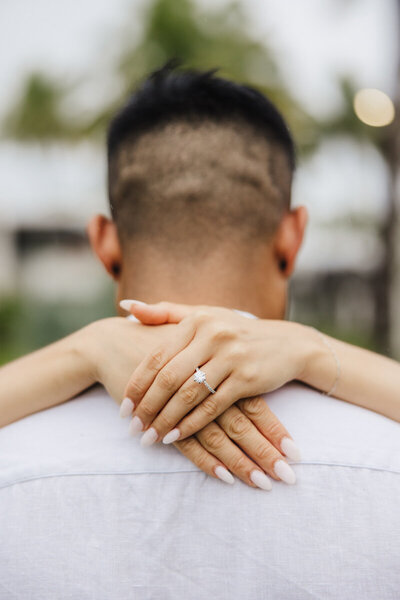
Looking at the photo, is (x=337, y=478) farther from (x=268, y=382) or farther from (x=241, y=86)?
(x=241, y=86)

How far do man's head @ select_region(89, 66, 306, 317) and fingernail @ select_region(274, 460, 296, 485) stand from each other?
1.87ft

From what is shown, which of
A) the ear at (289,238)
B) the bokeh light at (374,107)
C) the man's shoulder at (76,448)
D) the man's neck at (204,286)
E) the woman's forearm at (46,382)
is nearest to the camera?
the man's shoulder at (76,448)

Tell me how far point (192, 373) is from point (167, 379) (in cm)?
6

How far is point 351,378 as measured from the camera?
60.0 inches

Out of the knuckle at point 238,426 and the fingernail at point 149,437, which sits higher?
the knuckle at point 238,426

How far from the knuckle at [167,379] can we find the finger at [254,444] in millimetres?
163

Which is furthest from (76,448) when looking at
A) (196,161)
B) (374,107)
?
(374,107)

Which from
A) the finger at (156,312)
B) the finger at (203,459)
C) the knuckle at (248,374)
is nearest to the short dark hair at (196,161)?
the finger at (156,312)

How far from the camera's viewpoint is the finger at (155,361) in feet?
4.43

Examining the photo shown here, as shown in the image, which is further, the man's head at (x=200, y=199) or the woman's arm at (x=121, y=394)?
the man's head at (x=200, y=199)

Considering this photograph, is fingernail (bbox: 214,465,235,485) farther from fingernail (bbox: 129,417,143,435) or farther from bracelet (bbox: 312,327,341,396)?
bracelet (bbox: 312,327,341,396)

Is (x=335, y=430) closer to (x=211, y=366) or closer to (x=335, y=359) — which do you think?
(x=335, y=359)

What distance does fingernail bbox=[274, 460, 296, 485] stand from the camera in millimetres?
1354

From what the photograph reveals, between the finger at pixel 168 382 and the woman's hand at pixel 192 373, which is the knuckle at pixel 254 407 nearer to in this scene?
the woman's hand at pixel 192 373
